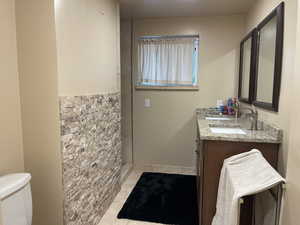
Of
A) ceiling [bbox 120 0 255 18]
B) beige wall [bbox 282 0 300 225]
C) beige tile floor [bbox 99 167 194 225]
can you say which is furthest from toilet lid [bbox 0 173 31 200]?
ceiling [bbox 120 0 255 18]

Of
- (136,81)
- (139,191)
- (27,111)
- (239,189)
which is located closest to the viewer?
(239,189)

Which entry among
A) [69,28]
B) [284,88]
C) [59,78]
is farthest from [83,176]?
[284,88]

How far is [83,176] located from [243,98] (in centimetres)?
218

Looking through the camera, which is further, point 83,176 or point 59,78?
point 83,176

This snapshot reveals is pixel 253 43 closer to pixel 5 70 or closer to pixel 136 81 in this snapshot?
pixel 136 81

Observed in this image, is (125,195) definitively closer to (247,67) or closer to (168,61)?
(168,61)

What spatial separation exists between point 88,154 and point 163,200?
120 centimetres

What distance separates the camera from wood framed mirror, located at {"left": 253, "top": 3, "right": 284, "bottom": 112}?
1.74m

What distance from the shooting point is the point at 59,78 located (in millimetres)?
1510

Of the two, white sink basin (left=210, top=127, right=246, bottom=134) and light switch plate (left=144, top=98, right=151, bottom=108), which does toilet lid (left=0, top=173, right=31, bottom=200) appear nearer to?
white sink basin (left=210, top=127, right=246, bottom=134)

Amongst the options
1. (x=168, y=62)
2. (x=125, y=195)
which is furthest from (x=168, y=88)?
(x=125, y=195)

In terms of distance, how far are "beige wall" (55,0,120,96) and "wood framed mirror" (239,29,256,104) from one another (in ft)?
5.17

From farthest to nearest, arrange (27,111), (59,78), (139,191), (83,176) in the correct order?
1. (139,191)
2. (83,176)
3. (27,111)
4. (59,78)

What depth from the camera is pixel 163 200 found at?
8.50ft
